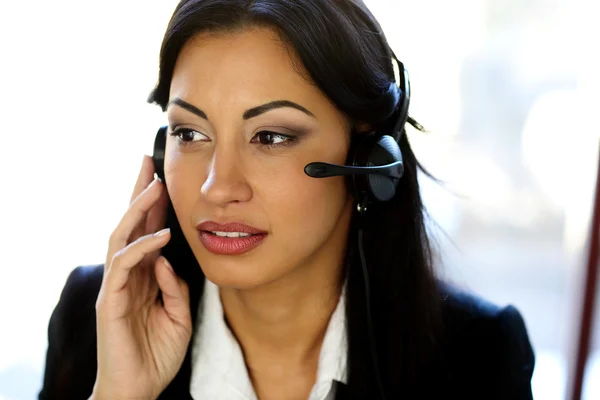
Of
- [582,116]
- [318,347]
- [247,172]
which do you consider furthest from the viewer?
[582,116]

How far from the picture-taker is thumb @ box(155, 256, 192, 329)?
4.09 feet

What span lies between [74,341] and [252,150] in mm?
630

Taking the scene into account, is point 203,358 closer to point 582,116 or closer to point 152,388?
point 152,388

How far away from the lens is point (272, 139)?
1.08 m

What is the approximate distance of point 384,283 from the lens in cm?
134

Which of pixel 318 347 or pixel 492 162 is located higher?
pixel 492 162

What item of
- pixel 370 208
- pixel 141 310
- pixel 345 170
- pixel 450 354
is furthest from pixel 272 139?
pixel 450 354

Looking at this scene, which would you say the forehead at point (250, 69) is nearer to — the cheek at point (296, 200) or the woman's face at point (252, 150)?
the woman's face at point (252, 150)

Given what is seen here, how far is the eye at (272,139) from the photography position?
42.4 inches

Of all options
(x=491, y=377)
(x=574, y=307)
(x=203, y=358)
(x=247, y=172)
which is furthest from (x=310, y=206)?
(x=574, y=307)

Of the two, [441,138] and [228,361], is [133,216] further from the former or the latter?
[441,138]

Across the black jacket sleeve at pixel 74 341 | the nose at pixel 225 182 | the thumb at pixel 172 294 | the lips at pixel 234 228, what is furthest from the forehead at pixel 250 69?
the black jacket sleeve at pixel 74 341

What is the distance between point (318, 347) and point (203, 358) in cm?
24

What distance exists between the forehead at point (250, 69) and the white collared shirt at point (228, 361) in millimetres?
461
